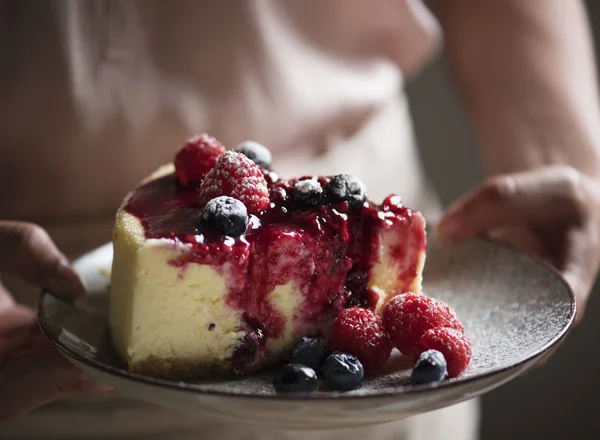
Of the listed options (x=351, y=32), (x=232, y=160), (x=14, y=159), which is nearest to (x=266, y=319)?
(x=232, y=160)

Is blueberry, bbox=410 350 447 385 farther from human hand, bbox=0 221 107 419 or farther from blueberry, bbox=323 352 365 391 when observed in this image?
human hand, bbox=0 221 107 419

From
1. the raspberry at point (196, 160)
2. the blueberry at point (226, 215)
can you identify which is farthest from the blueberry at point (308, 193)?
the raspberry at point (196, 160)

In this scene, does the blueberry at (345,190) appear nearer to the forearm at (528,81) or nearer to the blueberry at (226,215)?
the blueberry at (226,215)

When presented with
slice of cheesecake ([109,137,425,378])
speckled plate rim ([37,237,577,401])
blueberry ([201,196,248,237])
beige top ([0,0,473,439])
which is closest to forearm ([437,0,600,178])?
beige top ([0,0,473,439])

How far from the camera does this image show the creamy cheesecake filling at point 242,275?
1.35 meters

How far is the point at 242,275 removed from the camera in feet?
4.57

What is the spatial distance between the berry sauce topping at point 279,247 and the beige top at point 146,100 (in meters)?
0.40

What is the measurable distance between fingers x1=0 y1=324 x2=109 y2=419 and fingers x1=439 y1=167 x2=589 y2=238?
1029mm

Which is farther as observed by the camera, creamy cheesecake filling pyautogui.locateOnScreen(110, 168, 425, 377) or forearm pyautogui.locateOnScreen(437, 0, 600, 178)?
forearm pyautogui.locateOnScreen(437, 0, 600, 178)

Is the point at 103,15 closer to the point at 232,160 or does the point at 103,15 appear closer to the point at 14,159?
the point at 14,159

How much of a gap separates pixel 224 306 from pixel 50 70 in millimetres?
884

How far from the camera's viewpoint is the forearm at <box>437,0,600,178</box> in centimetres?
234


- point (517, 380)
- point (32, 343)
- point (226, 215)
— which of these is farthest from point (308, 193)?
point (517, 380)

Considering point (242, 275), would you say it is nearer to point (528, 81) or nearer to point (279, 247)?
point (279, 247)
